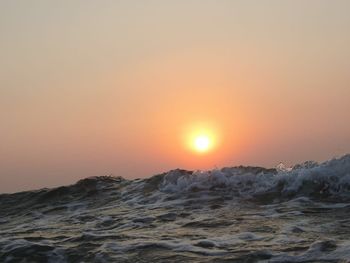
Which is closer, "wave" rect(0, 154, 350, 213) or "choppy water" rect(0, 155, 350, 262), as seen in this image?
"choppy water" rect(0, 155, 350, 262)

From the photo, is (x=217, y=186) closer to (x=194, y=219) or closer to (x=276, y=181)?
(x=276, y=181)

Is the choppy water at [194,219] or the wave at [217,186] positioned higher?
the wave at [217,186]

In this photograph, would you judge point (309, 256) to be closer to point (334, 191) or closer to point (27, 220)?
point (334, 191)

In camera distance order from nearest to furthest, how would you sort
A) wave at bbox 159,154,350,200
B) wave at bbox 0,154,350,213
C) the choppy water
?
the choppy water
wave at bbox 159,154,350,200
wave at bbox 0,154,350,213

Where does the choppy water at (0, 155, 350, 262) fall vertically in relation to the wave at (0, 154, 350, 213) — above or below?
below

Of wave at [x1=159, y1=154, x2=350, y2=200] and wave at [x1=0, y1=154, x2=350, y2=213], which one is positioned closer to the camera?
wave at [x1=159, y1=154, x2=350, y2=200]

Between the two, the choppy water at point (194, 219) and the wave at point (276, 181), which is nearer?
the choppy water at point (194, 219)

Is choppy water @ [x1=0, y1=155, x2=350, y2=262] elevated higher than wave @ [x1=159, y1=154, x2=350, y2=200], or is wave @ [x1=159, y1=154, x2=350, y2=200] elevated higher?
→ wave @ [x1=159, y1=154, x2=350, y2=200]

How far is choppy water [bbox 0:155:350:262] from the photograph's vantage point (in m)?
7.51

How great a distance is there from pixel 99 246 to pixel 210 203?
4329mm

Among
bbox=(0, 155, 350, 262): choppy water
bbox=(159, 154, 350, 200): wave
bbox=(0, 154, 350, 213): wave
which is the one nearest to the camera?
bbox=(0, 155, 350, 262): choppy water

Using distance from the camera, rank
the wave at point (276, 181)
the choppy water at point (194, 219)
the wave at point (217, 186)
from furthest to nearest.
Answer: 1. the wave at point (217, 186)
2. the wave at point (276, 181)
3. the choppy water at point (194, 219)

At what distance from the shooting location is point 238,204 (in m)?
11.6

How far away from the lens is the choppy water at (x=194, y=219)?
751cm
